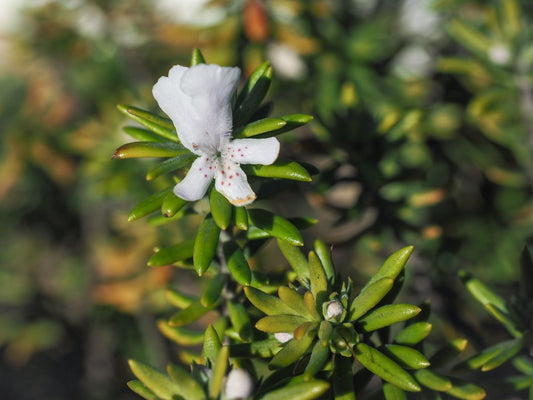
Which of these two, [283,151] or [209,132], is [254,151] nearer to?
[209,132]

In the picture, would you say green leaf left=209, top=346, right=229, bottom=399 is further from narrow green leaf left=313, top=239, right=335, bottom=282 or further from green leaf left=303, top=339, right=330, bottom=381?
→ narrow green leaf left=313, top=239, right=335, bottom=282

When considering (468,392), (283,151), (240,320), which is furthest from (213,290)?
(283,151)

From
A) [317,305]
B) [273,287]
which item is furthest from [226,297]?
[317,305]

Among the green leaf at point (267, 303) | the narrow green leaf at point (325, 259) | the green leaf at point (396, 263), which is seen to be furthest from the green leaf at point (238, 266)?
the green leaf at point (396, 263)

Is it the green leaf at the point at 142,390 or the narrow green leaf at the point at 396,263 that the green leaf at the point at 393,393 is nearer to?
the narrow green leaf at the point at 396,263

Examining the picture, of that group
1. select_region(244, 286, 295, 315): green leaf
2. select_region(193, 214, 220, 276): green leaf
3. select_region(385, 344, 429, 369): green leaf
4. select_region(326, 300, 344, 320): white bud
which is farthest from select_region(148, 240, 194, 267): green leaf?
select_region(385, 344, 429, 369): green leaf

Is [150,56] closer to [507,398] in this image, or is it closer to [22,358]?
[22,358]
